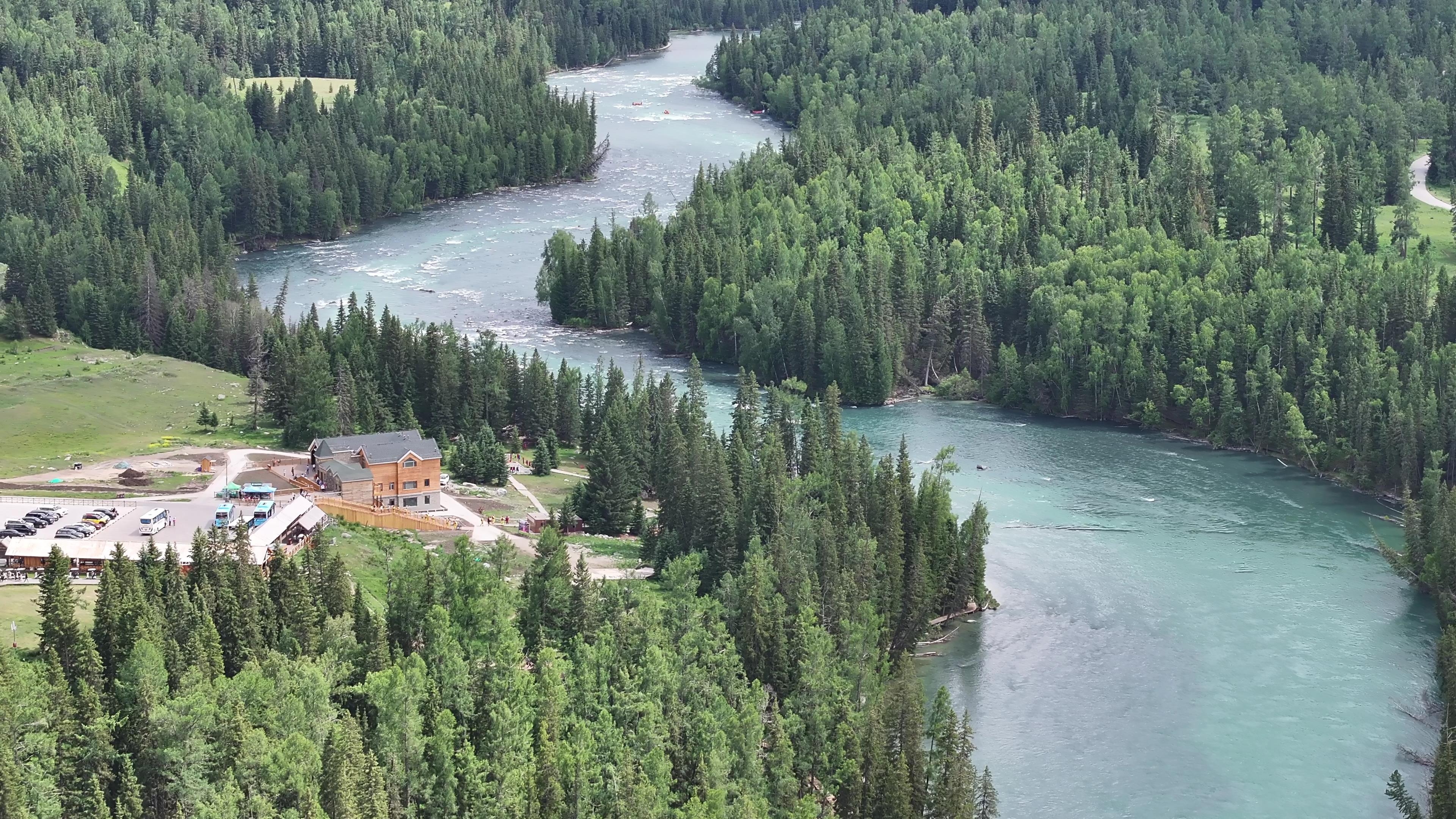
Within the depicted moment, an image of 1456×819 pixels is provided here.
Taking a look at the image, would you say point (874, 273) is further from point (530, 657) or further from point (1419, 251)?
point (530, 657)

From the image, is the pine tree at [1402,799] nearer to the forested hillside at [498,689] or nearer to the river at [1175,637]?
the river at [1175,637]

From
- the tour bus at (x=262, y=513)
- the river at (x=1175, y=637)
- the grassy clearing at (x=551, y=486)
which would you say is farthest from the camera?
the grassy clearing at (x=551, y=486)

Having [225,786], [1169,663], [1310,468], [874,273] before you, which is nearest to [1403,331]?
[1310,468]

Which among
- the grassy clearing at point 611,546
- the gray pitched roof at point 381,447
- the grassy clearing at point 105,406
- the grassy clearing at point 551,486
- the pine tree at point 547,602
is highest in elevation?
the gray pitched roof at point 381,447

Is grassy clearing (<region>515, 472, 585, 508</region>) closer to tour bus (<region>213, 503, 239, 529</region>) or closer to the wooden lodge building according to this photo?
the wooden lodge building

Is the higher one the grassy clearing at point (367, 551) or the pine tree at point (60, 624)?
the pine tree at point (60, 624)

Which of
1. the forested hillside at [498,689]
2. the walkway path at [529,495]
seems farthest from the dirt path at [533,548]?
the walkway path at [529,495]

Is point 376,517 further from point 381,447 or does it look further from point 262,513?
point 262,513

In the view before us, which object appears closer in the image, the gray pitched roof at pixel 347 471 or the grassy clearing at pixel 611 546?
the grassy clearing at pixel 611 546
